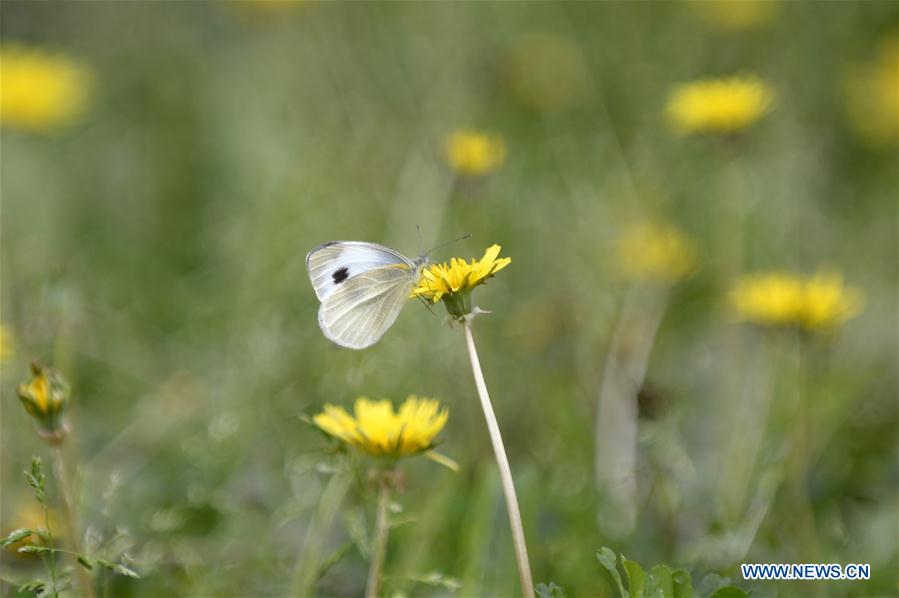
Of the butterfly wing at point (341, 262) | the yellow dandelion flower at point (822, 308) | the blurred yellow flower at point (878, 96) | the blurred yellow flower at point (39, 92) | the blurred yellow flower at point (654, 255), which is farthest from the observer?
the blurred yellow flower at point (878, 96)

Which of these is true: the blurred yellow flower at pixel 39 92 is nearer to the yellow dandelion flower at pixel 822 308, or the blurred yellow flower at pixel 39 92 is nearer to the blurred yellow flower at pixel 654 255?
the blurred yellow flower at pixel 654 255

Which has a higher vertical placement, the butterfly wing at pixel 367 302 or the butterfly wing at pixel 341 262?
the butterfly wing at pixel 341 262

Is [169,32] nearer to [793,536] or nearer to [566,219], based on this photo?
[566,219]

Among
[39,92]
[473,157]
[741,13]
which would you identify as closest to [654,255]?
[473,157]

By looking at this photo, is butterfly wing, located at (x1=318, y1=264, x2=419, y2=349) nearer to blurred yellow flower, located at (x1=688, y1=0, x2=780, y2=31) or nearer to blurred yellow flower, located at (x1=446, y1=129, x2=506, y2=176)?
blurred yellow flower, located at (x1=446, y1=129, x2=506, y2=176)

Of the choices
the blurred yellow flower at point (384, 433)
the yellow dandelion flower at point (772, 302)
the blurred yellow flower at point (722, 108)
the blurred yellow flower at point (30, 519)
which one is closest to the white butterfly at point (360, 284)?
the blurred yellow flower at point (384, 433)

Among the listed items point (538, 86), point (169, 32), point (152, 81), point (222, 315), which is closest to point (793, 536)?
point (222, 315)

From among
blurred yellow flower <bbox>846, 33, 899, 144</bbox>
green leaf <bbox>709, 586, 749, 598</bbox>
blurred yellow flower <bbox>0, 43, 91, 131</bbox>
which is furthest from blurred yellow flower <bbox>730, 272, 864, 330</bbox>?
blurred yellow flower <bbox>0, 43, 91, 131</bbox>
